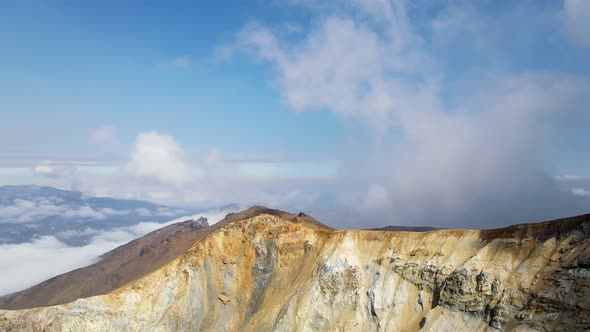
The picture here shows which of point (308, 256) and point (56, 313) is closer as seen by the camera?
point (56, 313)

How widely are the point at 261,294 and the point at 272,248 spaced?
8770 millimetres

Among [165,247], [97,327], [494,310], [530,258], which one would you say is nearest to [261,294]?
[97,327]

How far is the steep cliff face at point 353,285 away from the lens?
2076 inches

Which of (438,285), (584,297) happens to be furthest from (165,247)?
(584,297)

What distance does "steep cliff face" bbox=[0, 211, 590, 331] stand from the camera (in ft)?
173

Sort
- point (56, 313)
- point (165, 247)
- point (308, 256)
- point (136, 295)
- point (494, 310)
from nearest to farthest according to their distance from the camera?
point (494, 310), point (56, 313), point (136, 295), point (308, 256), point (165, 247)

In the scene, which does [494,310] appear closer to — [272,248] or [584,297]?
[584,297]

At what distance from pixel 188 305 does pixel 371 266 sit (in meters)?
33.0

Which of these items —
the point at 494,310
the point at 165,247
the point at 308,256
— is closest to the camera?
the point at 494,310

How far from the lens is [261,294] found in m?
77.4

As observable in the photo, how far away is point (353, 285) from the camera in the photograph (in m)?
70.1

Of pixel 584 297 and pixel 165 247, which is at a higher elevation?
pixel 165 247

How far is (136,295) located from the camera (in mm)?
74125

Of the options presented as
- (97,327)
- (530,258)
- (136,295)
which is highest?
(530,258)
